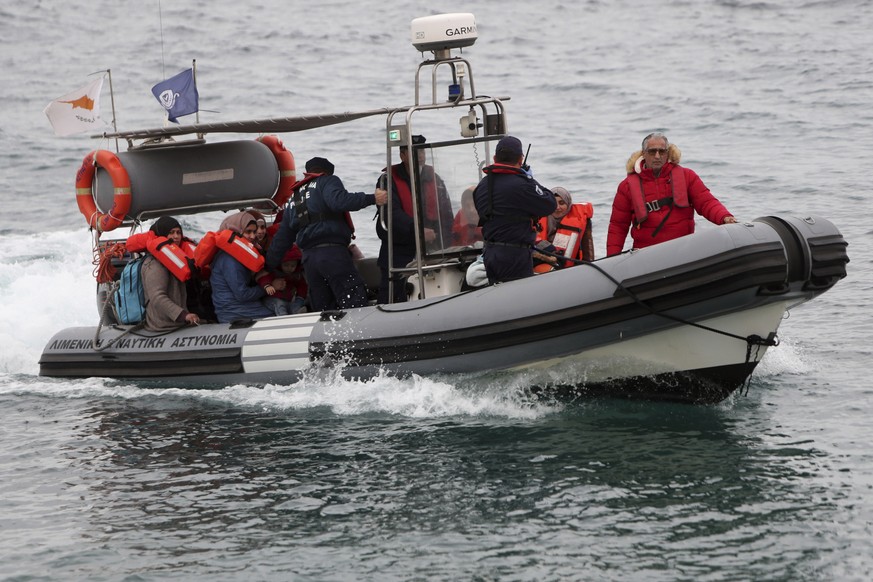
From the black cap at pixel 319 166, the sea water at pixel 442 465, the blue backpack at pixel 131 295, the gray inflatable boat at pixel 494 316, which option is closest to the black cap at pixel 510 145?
the gray inflatable boat at pixel 494 316

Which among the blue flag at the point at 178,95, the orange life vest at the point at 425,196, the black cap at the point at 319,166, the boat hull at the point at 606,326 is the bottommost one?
the boat hull at the point at 606,326

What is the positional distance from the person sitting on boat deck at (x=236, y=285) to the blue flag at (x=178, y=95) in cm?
82

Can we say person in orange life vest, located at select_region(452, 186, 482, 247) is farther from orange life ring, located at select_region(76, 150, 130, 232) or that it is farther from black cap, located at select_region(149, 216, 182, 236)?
orange life ring, located at select_region(76, 150, 130, 232)

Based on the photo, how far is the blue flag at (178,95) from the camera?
307 inches

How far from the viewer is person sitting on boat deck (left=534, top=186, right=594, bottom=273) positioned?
7102 mm

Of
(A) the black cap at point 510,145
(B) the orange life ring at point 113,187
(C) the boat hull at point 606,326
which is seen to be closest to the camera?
(C) the boat hull at point 606,326

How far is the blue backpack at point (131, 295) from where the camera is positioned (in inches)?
305

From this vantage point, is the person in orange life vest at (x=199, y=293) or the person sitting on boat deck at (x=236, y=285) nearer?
the person sitting on boat deck at (x=236, y=285)

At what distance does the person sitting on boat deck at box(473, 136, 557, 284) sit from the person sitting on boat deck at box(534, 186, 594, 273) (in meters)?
0.40

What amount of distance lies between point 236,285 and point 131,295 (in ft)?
2.59

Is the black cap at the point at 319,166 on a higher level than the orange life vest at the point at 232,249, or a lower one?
higher

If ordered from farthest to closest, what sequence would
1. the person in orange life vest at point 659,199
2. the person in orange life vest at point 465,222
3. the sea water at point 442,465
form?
the person in orange life vest at point 465,222 → the person in orange life vest at point 659,199 → the sea water at point 442,465

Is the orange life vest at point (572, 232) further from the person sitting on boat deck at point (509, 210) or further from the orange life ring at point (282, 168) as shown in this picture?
the orange life ring at point (282, 168)

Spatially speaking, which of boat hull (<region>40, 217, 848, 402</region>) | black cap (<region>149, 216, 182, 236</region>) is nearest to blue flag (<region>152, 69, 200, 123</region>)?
black cap (<region>149, 216, 182, 236</region>)
